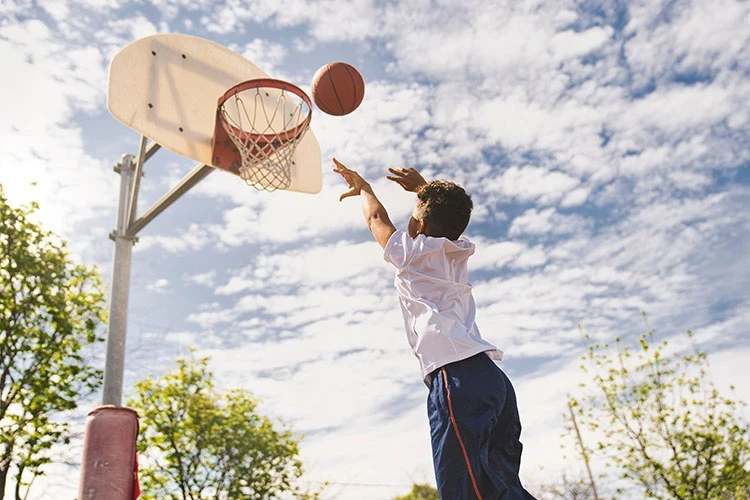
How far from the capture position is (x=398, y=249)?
3.08m

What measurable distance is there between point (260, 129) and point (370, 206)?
3.08 m

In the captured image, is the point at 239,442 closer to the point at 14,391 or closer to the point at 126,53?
the point at 14,391

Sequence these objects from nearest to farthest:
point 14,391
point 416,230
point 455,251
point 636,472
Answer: point 455,251 → point 416,230 → point 14,391 → point 636,472

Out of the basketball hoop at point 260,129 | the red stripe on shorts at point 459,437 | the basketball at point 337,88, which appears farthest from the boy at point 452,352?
the basketball hoop at point 260,129

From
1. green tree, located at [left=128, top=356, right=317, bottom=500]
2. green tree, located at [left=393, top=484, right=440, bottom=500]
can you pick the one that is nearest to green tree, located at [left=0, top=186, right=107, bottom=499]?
green tree, located at [left=128, top=356, right=317, bottom=500]

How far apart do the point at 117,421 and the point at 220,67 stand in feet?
11.6

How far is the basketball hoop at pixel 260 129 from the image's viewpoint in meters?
6.05

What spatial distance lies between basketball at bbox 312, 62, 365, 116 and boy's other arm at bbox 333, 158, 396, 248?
151 cm

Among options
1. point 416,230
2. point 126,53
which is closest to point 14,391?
point 126,53

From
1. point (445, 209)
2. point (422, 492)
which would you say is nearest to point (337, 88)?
point (445, 209)

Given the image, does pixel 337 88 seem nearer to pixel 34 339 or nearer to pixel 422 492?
pixel 34 339

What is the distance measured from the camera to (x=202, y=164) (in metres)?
6.18

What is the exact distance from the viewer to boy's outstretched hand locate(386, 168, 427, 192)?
3580mm

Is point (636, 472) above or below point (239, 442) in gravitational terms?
below
